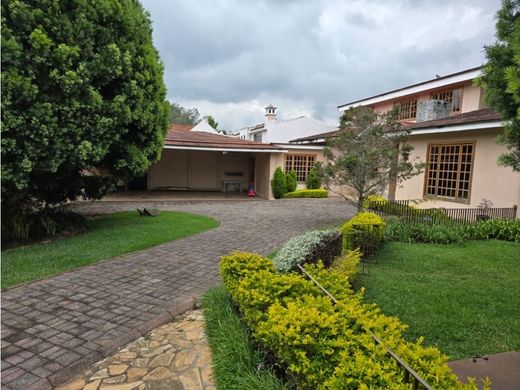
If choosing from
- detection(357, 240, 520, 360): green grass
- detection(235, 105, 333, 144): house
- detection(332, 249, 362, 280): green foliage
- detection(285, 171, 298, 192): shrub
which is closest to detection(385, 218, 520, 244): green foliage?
detection(357, 240, 520, 360): green grass

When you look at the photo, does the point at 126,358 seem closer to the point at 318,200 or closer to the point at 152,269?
the point at 152,269

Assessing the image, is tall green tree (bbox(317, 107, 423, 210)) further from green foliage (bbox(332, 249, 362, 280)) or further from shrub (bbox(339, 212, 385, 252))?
green foliage (bbox(332, 249, 362, 280))

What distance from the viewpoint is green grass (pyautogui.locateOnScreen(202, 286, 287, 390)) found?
280 centimetres

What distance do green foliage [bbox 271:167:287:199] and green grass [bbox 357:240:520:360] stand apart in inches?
414

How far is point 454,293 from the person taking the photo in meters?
5.10

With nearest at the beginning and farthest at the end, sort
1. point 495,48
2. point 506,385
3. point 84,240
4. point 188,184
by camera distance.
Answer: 1. point 506,385
2. point 495,48
3. point 84,240
4. point 188,184

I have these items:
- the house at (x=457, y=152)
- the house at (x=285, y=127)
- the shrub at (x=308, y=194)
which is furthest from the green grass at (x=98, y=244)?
the house at (x=285, y=127)

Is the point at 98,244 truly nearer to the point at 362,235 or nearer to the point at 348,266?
the point at 348,266

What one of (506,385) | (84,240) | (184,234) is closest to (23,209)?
(84,240)

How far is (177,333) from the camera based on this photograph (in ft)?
13.2

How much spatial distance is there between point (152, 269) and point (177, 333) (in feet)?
8.38

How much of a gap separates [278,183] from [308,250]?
42.1 feet

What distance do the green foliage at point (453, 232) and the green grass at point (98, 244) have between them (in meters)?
5.39

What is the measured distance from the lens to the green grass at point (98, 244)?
6.15m
